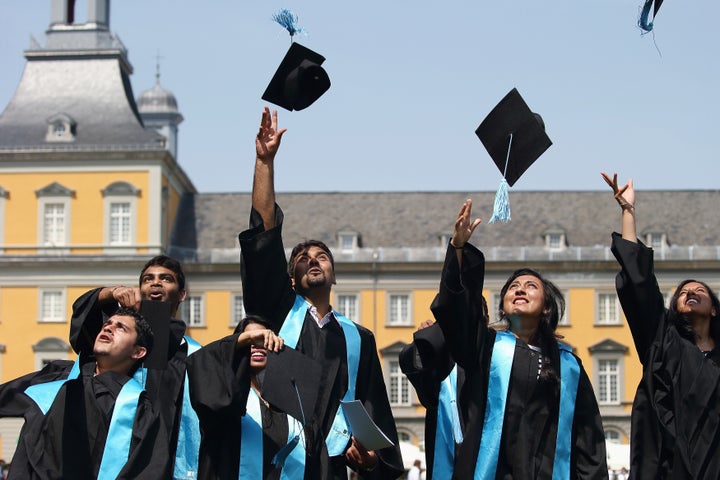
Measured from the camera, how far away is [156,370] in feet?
21.6

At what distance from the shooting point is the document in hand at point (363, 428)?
630 centimetres

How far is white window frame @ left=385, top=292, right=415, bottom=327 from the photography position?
4734 cm

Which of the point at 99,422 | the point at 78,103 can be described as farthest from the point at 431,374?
the point at 78,103

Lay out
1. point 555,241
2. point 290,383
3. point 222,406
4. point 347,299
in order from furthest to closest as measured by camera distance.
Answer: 1. point 555,241
2. point 347,299
3. point 290,383
4. point 222,406

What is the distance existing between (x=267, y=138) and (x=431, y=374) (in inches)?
58.2

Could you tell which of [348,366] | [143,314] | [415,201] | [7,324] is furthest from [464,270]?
[415,201]

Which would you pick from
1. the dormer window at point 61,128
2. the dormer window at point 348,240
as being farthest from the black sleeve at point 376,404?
the dormer window at point 348,240

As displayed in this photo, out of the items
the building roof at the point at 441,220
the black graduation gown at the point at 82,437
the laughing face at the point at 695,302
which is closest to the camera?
the black graduation gown at the point at 82,437

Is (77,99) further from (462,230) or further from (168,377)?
(462,230)

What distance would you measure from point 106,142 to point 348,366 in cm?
4013

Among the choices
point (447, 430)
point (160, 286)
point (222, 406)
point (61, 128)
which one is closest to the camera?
point (222, 406)

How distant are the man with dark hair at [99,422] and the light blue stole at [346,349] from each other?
0.88m

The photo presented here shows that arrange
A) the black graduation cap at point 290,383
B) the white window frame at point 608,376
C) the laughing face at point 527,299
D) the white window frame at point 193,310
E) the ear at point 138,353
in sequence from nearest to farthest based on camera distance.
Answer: the black graduation cap at point 290,383 < the ear at point 138,353 < the laughing face at point 527,299 < the white window frame at point 608,376 < the white window frame at point 193,310

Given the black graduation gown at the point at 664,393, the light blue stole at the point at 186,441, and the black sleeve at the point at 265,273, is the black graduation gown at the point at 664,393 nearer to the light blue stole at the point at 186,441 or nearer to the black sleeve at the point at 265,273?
the black sleeve at the point at 265,273
